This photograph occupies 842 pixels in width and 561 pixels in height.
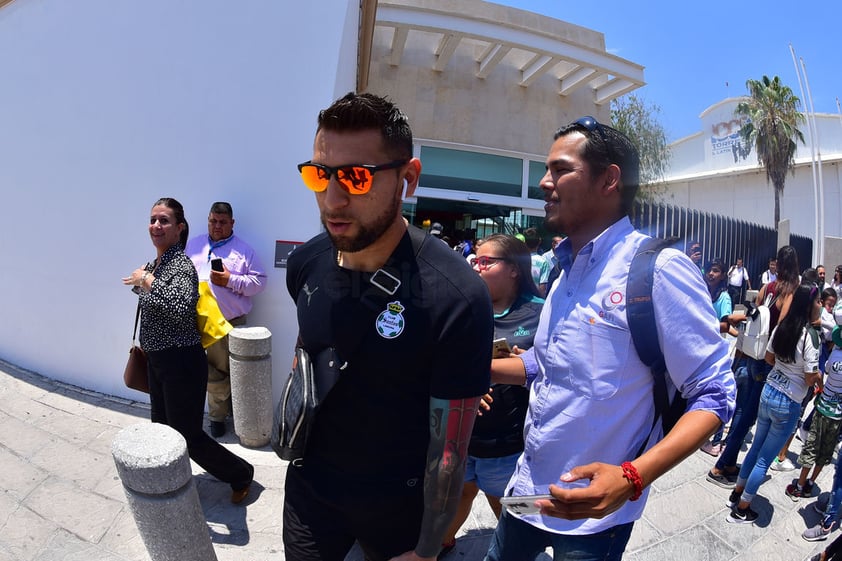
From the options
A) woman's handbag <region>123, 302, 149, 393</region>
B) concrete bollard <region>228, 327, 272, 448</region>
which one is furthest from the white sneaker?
woman's handbag <region>123, 302, 149, 393</region>

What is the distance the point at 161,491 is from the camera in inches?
80.7

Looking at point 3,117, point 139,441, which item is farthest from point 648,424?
point 3,117

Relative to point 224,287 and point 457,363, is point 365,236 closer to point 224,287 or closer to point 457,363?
point 457,363

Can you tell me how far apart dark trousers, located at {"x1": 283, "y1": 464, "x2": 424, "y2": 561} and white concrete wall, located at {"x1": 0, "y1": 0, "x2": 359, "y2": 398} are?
3.10 metres

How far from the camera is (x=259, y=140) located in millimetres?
4496

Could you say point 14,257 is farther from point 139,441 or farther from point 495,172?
point 495,172

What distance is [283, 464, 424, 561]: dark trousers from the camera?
5.23ft

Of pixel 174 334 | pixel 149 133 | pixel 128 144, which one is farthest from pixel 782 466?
pixel 128 144

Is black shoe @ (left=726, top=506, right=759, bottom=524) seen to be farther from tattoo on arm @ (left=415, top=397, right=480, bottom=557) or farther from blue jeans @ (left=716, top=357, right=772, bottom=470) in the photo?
tattoo on arm @ (left=415, top=397, right=480, bottom=557)

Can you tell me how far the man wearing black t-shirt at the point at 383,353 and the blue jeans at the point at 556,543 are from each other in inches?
16.4

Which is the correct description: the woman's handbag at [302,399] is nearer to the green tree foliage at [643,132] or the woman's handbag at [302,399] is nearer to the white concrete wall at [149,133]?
the white concrete wall at [149,133]

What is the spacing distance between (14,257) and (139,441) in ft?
14.5

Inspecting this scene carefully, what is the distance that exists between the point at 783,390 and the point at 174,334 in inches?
173

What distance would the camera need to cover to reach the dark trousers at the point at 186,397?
10.2ft
